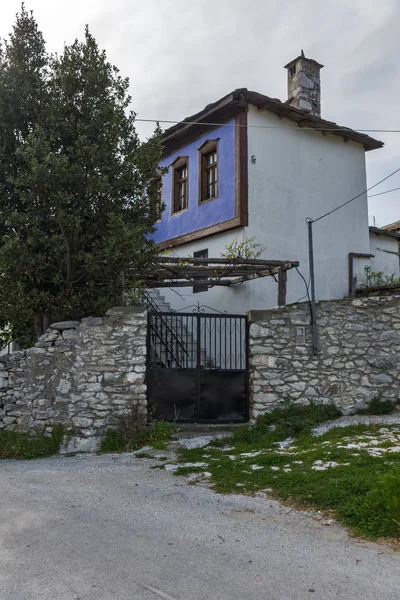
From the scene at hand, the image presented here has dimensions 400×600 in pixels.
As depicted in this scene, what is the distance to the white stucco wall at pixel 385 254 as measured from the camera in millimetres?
16433

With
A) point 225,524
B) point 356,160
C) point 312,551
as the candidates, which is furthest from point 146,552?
point 356,160

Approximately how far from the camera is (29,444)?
874 centimetres

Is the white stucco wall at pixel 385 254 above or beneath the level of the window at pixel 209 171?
beneath

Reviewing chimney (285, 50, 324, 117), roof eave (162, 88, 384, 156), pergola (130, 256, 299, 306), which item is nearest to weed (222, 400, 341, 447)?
pergola (130, 256, 299, 306)

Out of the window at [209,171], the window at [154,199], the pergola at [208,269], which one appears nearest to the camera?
the window at [154,199]

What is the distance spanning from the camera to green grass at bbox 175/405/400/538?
4.77 m

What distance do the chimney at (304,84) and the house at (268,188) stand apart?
31mm

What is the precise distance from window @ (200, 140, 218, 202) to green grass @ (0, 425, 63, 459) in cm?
812

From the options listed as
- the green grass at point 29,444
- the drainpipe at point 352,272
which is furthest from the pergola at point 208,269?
the drainpipe at point 352,272

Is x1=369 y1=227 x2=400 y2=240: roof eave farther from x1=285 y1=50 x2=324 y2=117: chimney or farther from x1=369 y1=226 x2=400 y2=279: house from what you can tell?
x1=285 y1=50 x2=324 y2=117: chimney

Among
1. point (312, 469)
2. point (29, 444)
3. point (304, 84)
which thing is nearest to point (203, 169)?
point (304, 84)

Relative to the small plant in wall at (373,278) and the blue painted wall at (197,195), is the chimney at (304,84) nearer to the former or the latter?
the blue painted wall at (197,195)

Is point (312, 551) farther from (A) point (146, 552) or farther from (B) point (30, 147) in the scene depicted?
(B) point (30, 147)

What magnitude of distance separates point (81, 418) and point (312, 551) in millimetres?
5422
